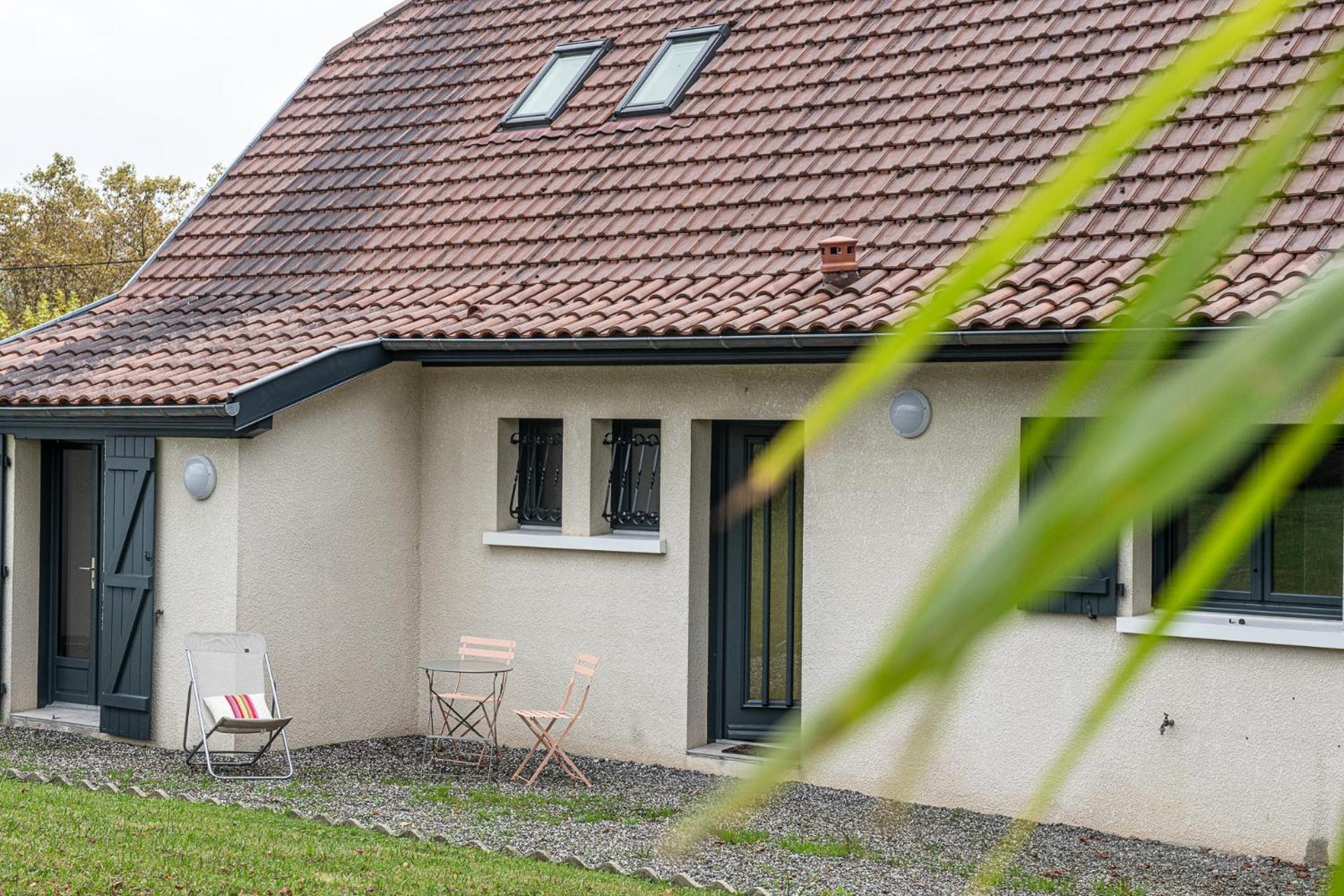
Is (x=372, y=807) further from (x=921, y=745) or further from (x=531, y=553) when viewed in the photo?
(x=921, y=745)

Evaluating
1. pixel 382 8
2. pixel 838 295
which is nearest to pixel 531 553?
pixel 838 295

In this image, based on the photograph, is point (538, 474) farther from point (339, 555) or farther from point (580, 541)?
point (339, 555)

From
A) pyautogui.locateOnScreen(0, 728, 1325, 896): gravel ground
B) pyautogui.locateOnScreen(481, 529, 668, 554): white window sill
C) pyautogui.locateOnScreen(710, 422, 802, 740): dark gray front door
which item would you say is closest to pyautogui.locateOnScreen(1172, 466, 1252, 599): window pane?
pyautogui.locateOnScreen(0, 728, 1325, 896): gravel ground

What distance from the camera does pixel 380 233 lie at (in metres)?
13.6

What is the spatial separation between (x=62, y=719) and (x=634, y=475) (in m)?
4.94

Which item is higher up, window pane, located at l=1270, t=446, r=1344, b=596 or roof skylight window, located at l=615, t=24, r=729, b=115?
roof skylight window, located at l=615, t=24, r=729, b=115

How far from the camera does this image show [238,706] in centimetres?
1113

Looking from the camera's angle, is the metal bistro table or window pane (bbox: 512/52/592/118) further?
window pane (bbox: 512/52/592/118)

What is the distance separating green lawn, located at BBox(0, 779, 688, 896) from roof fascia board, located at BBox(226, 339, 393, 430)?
9.30 ft

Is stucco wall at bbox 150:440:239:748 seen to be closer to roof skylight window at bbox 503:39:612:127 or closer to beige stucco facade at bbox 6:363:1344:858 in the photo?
beige stucco facade at bbox 6:363:1344:858

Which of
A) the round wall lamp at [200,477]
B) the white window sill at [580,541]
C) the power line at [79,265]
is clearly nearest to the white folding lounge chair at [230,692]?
the round wall lamp at [200,477]

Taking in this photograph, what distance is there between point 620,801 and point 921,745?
10258 mm

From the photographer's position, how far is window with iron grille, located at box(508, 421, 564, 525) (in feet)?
40.5

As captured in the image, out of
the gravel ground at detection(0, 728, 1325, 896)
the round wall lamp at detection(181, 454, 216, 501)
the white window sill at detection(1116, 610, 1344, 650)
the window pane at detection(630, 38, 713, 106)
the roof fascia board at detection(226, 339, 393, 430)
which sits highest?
the window pane at detection(630, 38, 713, 106)
